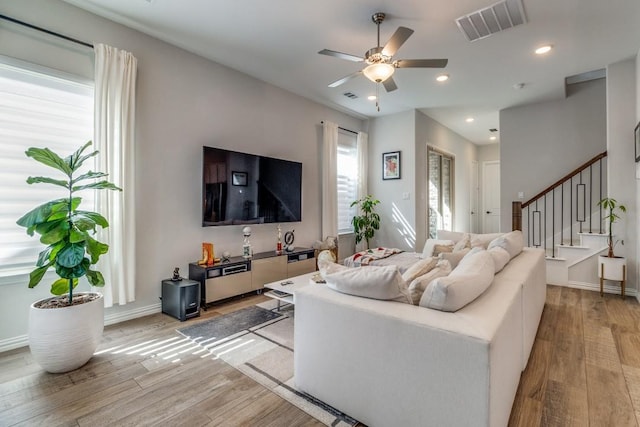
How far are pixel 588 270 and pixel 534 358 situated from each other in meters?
2.83

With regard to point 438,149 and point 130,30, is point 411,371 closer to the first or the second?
point 130,30

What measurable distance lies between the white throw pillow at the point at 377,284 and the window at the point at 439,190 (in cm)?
483

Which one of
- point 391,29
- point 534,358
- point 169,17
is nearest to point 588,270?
point 534,358

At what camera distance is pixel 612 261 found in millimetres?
3756

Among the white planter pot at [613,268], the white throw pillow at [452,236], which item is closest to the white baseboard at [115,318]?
the white throw pillow at [452,236]

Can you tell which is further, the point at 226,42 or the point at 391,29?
the point at 226,42

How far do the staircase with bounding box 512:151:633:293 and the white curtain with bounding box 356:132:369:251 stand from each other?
2.55m

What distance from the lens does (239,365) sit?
2242 mm

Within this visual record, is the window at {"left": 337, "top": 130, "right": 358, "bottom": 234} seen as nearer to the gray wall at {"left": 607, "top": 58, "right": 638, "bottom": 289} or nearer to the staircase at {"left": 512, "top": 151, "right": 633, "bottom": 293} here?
the staircase at {"left": 512, "top": 151, "right": 633, "bottom": 293}

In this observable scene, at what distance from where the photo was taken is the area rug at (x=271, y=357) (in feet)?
5.70

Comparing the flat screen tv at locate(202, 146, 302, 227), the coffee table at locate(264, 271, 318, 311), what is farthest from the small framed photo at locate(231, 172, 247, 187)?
the coffee table at locate(264, 271, 318, 311)

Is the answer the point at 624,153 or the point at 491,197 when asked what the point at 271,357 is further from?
the point at 491,197

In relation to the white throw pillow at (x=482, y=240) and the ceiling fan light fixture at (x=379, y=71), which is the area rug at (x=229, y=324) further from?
the ceiling fan light fixture at (x=379, y=71)

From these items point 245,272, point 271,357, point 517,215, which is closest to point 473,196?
point 517,215
